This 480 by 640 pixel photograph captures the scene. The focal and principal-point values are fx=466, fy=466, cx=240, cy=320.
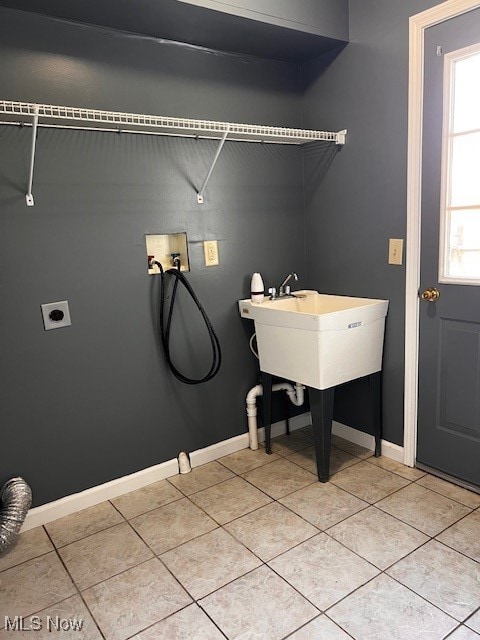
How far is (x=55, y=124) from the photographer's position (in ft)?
6.55

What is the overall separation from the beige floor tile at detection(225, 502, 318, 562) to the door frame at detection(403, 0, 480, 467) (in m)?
0.79

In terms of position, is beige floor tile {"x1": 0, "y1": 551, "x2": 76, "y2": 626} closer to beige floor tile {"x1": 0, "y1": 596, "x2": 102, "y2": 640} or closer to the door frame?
beige floor tile {"x1": 0, "y1": 596, "x2": 102, "y2": 640}

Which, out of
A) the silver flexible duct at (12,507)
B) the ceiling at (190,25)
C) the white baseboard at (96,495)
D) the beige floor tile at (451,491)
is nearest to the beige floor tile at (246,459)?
the white baseboard at (96,495)

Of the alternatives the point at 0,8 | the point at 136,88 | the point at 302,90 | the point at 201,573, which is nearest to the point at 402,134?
the point at 302,90

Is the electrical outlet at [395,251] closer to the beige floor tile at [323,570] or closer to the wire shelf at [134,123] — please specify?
the wire shelf at [134,123]

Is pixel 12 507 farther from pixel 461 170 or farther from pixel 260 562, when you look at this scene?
pixel 461 170

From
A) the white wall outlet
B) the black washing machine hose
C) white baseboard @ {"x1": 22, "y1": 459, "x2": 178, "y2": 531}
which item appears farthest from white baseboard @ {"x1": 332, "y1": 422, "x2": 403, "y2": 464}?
the white wall outlet

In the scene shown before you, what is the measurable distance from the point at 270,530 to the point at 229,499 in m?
0.32

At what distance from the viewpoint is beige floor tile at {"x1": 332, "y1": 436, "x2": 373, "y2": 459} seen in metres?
2.65

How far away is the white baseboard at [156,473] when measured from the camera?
7.14ft

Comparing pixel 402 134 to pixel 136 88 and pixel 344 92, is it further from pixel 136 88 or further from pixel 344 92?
pixel 136 88

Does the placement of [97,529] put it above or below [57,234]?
below

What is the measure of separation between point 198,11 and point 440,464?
94.0 inches

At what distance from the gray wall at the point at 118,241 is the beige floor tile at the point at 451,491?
3.50 ft
